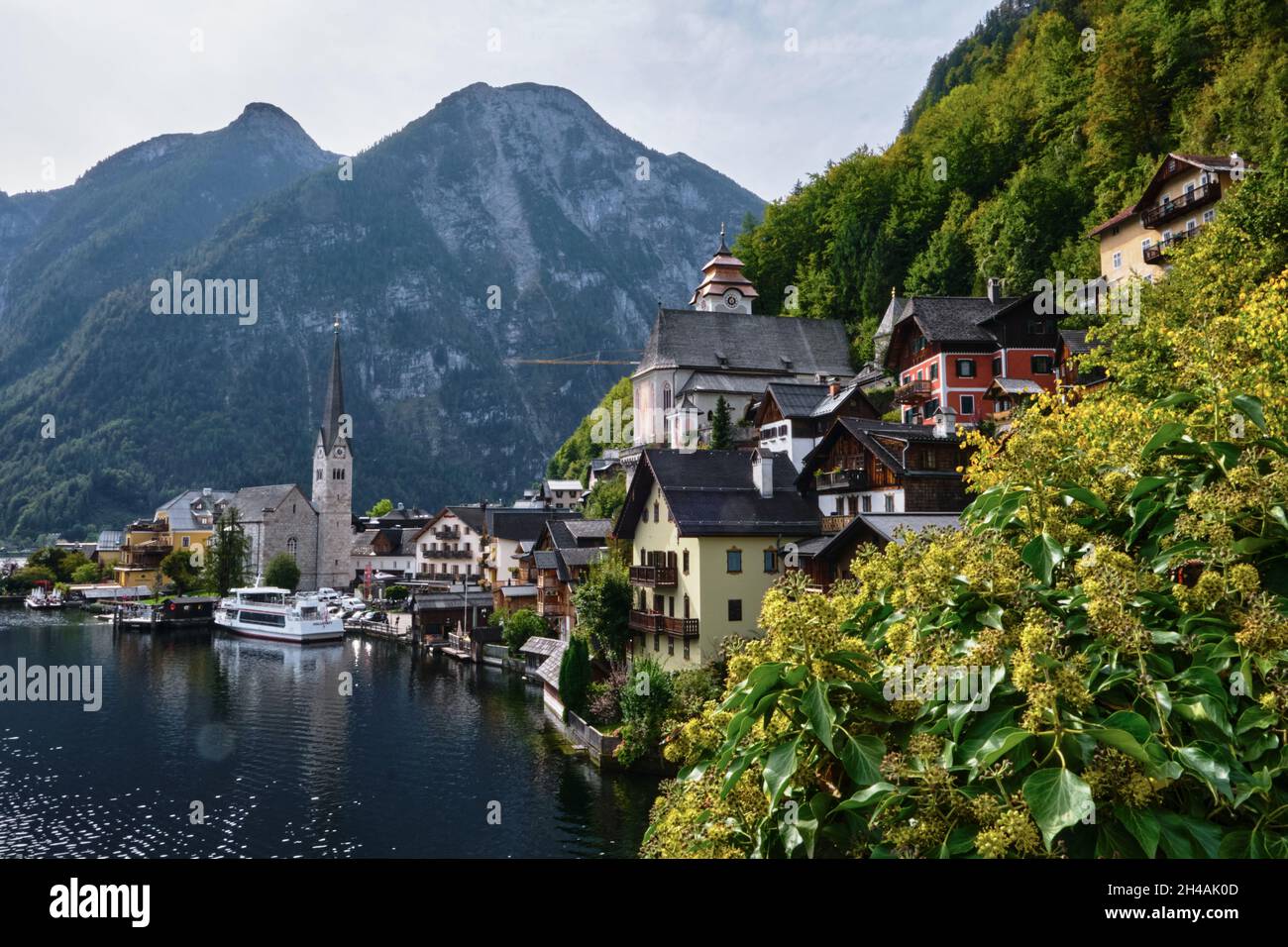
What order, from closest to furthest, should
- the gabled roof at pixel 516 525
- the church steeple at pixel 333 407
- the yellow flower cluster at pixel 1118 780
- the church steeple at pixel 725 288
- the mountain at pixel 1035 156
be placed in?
the yellow flower cluster at pixel 1118 780 < the mountain at pixel 1035 156 < the gabled roof at pixel 516 525 < the church steeple at pixel 725 288 < the church steeple at pixel 333 407

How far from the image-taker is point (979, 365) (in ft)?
180

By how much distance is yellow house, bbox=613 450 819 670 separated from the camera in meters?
39.1

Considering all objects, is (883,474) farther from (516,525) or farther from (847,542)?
(516,525)

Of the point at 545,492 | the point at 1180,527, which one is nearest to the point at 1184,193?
the point at 1180,527

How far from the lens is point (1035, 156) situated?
80625mm

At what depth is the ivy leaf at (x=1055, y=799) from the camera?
13.9ft

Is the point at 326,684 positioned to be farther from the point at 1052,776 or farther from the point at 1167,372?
the point at 1052,776

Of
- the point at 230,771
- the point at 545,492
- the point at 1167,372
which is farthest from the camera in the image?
the point at 545,492

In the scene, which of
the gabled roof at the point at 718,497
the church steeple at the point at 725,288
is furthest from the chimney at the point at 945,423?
the church steeple at the point at 725,288

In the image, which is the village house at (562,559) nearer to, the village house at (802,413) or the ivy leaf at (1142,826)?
the village house at (802,413)

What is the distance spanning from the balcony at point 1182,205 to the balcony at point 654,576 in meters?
33.3

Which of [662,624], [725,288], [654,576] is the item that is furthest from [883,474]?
[725,288]

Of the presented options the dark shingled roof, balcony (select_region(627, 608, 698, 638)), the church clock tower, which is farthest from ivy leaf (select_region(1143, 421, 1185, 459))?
the church clock tower

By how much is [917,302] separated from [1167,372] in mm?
36475
